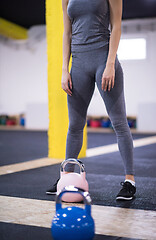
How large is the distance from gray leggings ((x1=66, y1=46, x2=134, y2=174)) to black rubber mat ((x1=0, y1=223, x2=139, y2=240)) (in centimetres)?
54

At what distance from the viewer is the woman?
1781 millimetres

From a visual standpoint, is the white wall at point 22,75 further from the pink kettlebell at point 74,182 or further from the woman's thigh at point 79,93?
the pink kettlebell at point 74,182

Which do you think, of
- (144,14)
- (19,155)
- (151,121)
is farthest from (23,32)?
(19,155)

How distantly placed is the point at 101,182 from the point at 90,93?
26.6 inches

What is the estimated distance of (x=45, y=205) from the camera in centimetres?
176

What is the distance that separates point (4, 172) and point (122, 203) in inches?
48.2

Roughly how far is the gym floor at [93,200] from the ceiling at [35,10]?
13.9ft

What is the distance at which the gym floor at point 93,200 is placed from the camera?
55.0 inches

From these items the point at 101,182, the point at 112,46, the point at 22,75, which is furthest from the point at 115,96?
the point at 22,75

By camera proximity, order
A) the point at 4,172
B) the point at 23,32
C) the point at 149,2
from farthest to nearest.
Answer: the point at 23,32 → the point at 149,2 → the point at 4,172

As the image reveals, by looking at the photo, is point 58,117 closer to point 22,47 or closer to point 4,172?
point 4,172

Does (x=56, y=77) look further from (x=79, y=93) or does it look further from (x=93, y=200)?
(x=93, y=200)

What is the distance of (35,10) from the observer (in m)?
7.34

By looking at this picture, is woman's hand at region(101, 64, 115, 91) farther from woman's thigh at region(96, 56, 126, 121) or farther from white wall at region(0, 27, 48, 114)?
white wall at region(0, 27, 48, 114)
